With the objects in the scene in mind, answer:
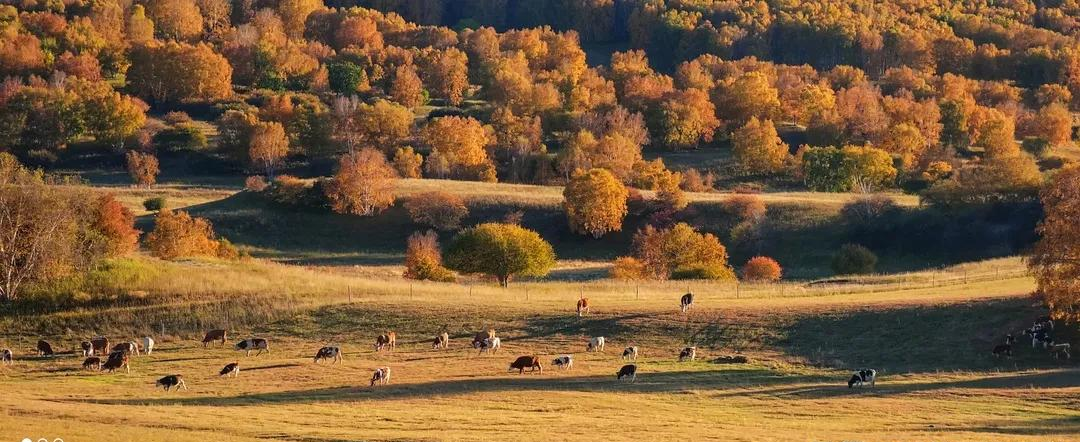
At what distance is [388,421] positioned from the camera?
38250 millimetres

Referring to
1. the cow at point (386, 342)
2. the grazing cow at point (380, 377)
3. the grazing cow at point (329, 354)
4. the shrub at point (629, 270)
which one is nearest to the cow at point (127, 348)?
the grazing cow at point (329, 354)

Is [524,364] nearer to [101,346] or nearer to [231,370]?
[231,370]

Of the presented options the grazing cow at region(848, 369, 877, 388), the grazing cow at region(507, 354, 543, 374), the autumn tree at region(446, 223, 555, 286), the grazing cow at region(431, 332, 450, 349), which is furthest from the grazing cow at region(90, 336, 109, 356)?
the grazing cow at region(848, 369, 877, 388)

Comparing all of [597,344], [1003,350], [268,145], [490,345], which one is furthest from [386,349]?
[268,145]

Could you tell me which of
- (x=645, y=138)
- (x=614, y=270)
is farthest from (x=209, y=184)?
(x=614, y=270)

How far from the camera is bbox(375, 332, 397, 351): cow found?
182 ft

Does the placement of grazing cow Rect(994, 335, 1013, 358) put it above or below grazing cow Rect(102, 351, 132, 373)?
above

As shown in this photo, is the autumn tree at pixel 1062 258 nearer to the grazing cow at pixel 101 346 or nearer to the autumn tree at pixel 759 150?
the grazing cow at pixel 101 346

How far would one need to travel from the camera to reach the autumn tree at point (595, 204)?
4727 inches

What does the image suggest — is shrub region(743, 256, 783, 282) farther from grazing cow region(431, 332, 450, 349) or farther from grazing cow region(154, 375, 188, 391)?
grazing cow region(154, 375, 188, 391)

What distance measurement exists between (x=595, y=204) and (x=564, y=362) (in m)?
69.7

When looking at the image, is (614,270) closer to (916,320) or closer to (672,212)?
(672,212)

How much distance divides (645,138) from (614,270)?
259ft

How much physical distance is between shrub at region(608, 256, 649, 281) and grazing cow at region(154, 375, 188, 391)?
5107 centimetres
